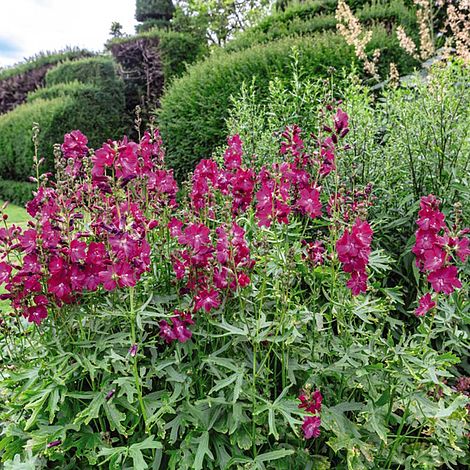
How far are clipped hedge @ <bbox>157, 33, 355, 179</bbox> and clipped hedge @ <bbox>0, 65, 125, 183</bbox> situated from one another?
11.4 feet

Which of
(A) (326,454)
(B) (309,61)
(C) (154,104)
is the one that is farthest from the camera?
(C) (154,104)

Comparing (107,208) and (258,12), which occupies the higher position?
(258,12)

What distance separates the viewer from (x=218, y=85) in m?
7.42

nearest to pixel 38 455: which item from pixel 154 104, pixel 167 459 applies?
pixel 167 459

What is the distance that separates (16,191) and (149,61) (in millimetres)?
5371

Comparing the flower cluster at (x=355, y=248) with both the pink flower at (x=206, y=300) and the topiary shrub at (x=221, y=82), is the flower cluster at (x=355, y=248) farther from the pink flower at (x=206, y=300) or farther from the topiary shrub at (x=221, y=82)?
the topiary shrub at (x=221, y=82)

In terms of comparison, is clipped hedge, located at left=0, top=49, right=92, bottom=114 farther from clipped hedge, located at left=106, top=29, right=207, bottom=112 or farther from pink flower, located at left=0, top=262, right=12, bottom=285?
pink flower, located at left=0, top=262, right=12, bottom=285

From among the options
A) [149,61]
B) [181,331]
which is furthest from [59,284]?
[149,61]

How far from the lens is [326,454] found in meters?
2.37

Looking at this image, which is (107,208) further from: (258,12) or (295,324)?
(258,12)

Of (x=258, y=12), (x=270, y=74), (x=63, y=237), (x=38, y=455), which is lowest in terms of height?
(x=38, y=455)

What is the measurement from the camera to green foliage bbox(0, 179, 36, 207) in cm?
1108

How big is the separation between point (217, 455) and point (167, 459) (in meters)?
0.27

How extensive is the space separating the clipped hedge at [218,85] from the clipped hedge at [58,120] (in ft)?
11.4
